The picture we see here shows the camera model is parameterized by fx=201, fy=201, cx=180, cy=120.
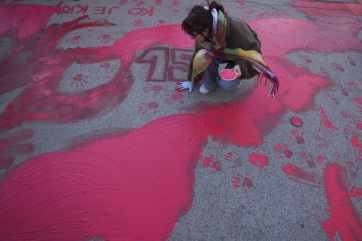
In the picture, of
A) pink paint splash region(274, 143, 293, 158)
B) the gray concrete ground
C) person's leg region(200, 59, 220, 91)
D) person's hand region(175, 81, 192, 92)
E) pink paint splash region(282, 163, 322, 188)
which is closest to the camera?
the gray concrete ground

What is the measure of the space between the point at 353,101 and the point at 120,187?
85.5 inches

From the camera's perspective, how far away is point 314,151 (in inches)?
61.0

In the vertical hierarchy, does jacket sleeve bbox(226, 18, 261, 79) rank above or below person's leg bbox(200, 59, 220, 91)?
above

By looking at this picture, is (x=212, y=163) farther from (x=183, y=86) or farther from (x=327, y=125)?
(x=327, y=125)

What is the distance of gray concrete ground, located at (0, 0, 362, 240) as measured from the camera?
1.29 m

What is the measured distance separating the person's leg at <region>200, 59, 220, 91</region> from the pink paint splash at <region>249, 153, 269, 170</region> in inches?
27.6

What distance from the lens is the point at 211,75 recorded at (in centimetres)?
173

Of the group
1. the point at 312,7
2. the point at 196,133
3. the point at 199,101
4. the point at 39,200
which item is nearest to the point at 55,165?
the point at 39,200

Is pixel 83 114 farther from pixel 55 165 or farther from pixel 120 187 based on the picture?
pixel 120 187

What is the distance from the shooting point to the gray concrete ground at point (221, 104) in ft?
4.22

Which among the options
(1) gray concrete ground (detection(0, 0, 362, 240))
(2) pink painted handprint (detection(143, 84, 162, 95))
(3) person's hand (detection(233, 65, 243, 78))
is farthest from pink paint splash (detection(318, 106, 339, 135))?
(2) pink painted handprint (detection(143, 84, 162, 95))

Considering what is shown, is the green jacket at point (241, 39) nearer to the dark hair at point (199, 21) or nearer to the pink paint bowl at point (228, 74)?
the pink paint bowl at point (228, 74)

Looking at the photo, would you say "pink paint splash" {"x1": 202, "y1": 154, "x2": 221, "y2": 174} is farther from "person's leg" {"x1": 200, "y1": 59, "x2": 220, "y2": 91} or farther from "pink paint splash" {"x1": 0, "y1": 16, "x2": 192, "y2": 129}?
"pink paint splash" {"x1": 0, "y1": 16, "x2": 192, "y2": 129}

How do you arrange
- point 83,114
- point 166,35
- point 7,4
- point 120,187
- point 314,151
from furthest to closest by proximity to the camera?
point 7,4 → point 166,35 → point 83,114 → point 314,151 → point 120,187
